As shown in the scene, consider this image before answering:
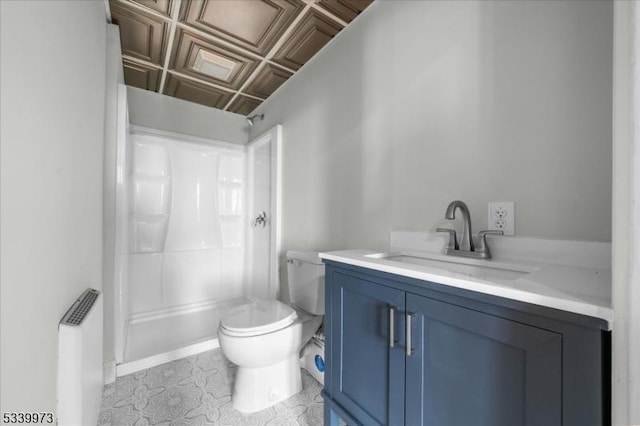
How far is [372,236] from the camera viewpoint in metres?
1.45

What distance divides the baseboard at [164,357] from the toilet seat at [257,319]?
761mm

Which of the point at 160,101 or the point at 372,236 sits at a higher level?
the point at 160,101

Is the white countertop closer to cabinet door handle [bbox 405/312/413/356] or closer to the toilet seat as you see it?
cabinet door handle [bbox 405/312/413/356]

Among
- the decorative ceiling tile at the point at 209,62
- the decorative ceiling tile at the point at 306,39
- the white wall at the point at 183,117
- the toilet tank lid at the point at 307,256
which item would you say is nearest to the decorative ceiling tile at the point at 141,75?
the white wall at the point at 183,117

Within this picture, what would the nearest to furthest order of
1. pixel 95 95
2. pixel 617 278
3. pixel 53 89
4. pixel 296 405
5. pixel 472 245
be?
1. pixel 617 278
2. pixel 53 89
3. pixel 472 245
4. pixel 95 95
5. pixel 296 405

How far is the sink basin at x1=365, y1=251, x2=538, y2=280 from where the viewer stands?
853 millimetres

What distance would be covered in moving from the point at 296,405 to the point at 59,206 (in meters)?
1.41

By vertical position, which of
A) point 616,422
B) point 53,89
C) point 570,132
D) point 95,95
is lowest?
point 616,422

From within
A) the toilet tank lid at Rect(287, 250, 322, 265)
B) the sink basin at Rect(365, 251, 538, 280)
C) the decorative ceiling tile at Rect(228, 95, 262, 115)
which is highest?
the decorative ceiling tile at Rect(228, 95, 262, 115)

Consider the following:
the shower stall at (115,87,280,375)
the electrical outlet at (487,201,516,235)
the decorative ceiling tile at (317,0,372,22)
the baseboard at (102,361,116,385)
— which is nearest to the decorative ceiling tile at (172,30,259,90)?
the shower stall at (115,87,280,375)

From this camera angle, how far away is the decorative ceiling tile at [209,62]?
5.93 feet

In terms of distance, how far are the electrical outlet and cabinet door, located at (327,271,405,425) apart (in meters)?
0.47

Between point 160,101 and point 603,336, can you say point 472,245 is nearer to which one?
point 603,336

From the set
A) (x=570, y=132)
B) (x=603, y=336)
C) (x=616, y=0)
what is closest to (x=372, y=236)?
(x=570, y=132)
